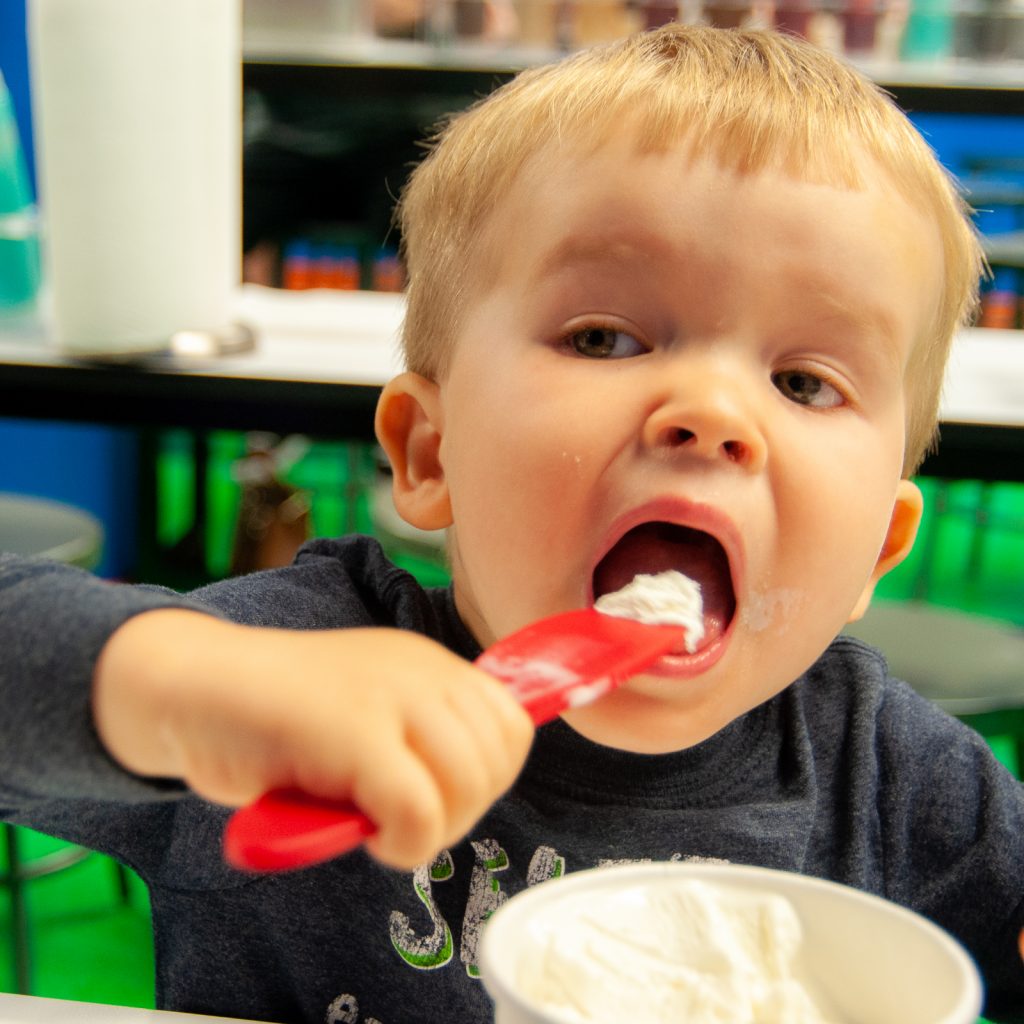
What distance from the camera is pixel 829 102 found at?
0.77m

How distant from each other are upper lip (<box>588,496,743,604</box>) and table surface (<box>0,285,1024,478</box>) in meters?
0.52

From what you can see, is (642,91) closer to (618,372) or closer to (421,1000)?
(618,372)

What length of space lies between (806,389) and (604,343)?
119 mm

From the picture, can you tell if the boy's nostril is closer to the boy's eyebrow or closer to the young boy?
the young boy

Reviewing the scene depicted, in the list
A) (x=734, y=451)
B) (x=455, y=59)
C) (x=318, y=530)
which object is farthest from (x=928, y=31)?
(x=734, y=451)

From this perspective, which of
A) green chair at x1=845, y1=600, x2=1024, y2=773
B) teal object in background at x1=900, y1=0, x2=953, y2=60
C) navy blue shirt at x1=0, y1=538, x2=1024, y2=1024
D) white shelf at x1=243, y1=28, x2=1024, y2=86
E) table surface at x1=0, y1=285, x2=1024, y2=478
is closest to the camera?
navy blue shirt at x1=0, y1=538, x2=1024, y2=1024

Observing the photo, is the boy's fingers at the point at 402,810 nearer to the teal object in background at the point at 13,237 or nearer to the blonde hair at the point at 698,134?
the blonde hair at the point at 698,134

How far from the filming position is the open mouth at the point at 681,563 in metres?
0.71

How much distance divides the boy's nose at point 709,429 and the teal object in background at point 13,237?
1.08 meters

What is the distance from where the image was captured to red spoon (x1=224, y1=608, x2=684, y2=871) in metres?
0.39

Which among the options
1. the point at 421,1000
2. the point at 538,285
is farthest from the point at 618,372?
the point at 421,1000

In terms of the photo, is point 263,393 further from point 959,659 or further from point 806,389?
point 959,659

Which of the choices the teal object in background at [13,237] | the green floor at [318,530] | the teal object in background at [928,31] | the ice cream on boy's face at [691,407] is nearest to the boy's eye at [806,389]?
the ice cream on boy's face at [691,407]

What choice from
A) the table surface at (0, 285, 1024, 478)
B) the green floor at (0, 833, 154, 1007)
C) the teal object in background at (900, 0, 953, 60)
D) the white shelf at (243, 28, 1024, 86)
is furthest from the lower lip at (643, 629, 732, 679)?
the teal object in background at (900, 0, 953, 60)
